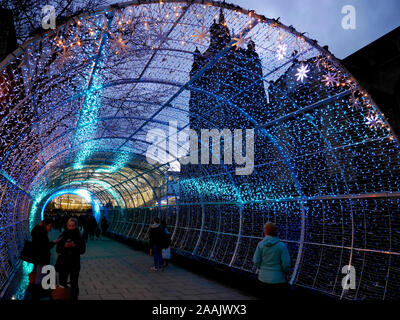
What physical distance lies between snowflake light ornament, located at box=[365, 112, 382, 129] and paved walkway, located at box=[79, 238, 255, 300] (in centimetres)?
456

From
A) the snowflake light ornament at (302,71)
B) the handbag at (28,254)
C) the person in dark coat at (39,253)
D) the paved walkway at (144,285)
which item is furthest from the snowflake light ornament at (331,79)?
the handbag at (28,254)

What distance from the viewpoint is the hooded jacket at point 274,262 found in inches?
166

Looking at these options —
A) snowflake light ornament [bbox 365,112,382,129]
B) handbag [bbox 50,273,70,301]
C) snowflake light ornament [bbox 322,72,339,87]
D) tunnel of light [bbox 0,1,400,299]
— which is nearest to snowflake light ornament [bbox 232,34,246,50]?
tunnel of light [bbox 0,1,400,299]

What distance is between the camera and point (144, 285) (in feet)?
28.0

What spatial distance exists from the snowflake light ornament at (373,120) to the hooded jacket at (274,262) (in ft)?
9.25

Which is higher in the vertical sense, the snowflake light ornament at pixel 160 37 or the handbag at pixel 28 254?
the snowflake light ornament at pixel 160 37

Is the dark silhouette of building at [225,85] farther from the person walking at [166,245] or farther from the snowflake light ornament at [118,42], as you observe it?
the person walking at [166,245]
